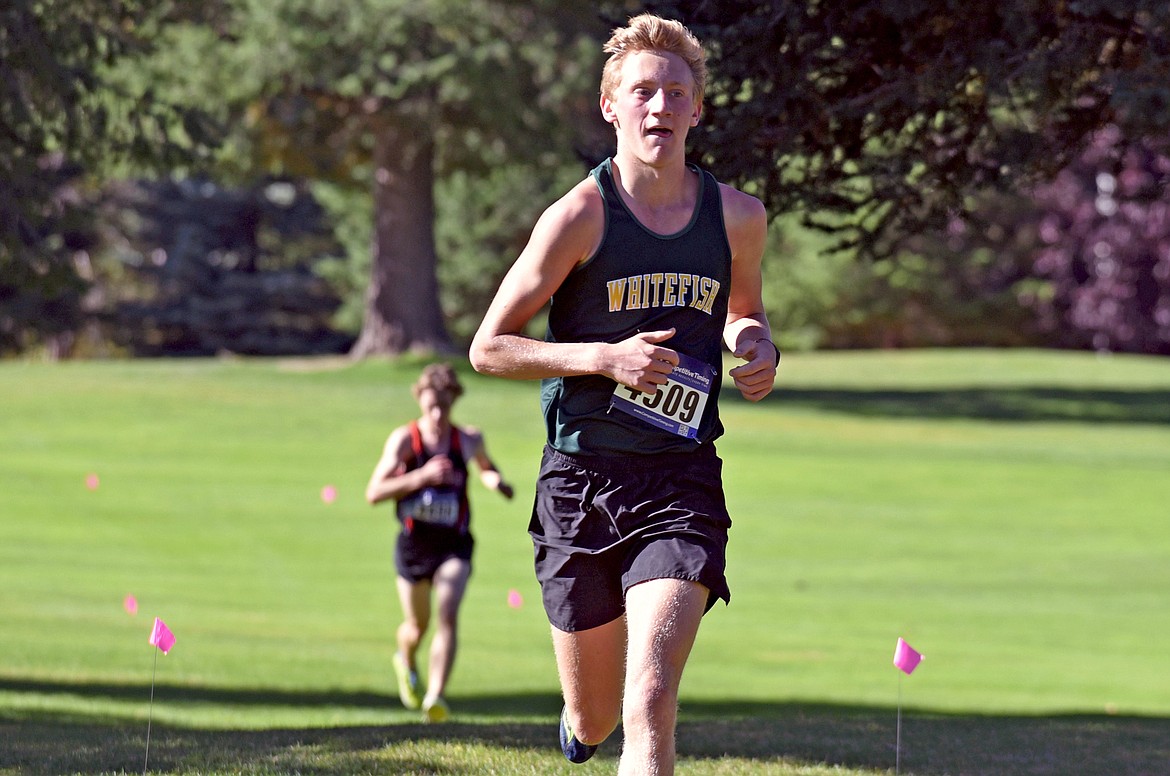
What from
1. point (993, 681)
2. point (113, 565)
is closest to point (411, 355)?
point (113, 565)

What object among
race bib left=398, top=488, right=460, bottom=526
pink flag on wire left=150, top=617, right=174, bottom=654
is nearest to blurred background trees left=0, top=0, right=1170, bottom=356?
race bib left=398, top=488, right=460, bottom=526

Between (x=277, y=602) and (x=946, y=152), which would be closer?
(x=946, y=152)

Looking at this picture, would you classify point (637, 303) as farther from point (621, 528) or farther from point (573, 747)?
point (573, 747)

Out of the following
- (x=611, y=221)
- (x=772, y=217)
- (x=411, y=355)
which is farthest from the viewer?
(x=411, y=355)

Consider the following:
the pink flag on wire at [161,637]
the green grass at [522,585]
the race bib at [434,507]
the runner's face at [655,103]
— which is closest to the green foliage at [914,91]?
the green grass at [522,585]

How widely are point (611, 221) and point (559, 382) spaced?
0.54 meters

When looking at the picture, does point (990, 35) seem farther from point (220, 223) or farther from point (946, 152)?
point (220, 223)

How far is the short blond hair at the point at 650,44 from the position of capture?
5.23 metres

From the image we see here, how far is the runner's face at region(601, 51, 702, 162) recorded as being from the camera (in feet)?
17.0

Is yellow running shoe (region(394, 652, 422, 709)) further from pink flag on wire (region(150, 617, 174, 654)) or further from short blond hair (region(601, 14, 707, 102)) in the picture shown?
short blond hair (region(601, 14, 707, 102))

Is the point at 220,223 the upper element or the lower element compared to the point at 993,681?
upper

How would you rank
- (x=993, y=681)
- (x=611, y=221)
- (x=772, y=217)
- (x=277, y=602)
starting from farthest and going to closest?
(x=277, y=602) → (x=993, y=681) → (x=772, y=217) → (x=611, y=221)

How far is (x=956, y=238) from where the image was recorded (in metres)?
50.8

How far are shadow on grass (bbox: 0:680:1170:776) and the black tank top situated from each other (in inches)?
72.8
